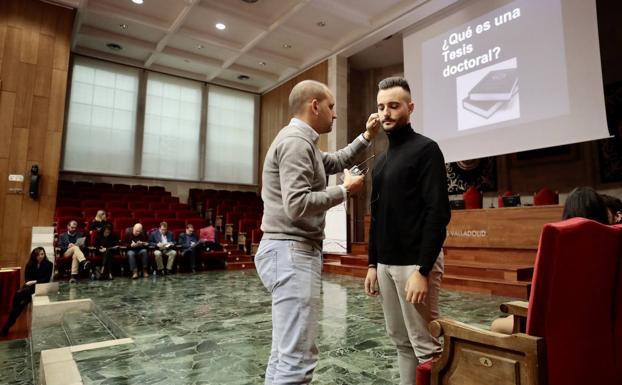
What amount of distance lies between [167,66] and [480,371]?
1062 centimetres

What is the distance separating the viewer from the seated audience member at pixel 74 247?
5.62m

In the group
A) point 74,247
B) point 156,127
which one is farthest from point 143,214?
point 156,127

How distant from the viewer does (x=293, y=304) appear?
1.12 metres

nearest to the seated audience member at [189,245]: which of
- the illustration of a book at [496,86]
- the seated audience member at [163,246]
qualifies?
the seated audience member at [163,246]

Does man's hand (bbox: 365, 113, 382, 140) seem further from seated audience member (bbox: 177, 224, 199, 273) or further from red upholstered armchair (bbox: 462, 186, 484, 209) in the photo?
seated audience member (bbox: 177, 224, 199, 273)

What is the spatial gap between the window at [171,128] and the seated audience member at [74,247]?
3897 millimetres

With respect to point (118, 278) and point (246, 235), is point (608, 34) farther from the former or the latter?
point (118, 278)

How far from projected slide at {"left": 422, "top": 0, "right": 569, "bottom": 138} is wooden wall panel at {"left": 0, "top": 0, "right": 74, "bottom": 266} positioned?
6.42 m

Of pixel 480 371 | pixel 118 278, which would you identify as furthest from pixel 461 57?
pixel 118 278

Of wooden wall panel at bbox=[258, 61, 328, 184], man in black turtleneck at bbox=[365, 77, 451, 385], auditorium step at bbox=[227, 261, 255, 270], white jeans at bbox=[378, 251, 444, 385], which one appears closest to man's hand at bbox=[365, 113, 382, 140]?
man in black turtleneck at bbox=[365, 77, 451, 385]

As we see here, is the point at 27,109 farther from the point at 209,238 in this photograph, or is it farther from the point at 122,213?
the point at 209,238

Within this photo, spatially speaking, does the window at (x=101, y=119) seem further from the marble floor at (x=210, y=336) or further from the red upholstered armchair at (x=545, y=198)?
the red upholstered armchair at (x=545, y=198)

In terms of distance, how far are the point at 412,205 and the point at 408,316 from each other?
0.37 m

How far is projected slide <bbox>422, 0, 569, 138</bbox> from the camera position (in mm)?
4867
